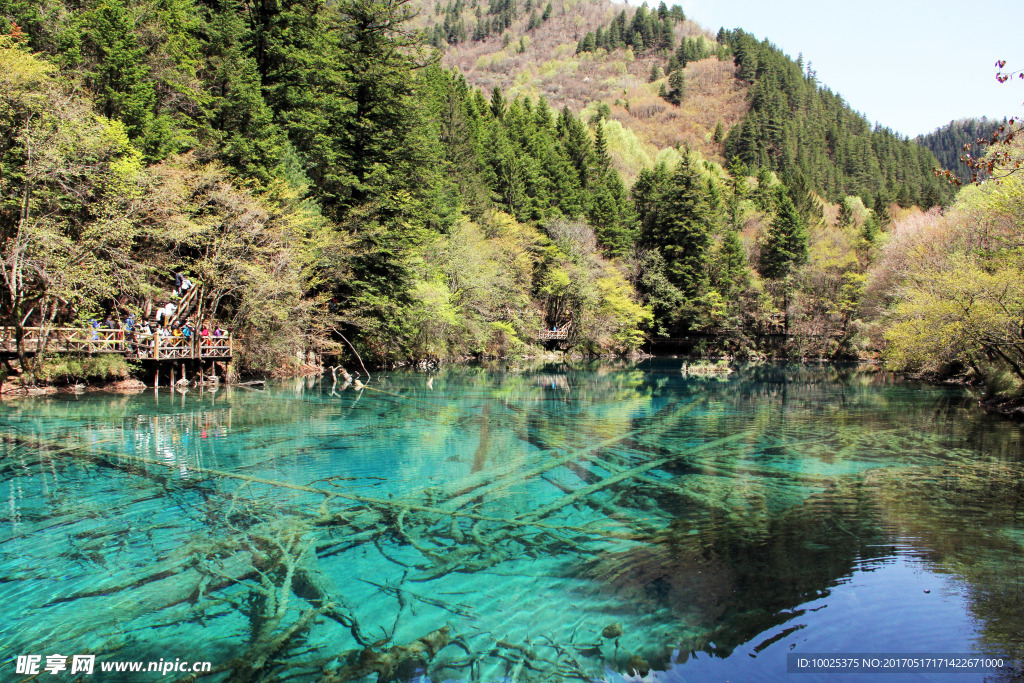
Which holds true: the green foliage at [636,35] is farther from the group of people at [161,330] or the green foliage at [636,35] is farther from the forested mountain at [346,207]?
the group of people at [161,330]

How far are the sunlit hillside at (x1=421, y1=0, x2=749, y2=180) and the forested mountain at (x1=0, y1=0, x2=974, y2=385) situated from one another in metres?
36.8

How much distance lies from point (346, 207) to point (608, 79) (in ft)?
428

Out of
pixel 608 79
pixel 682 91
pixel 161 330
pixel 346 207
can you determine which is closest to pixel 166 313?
pixel 161 330

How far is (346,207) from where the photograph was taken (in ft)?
117

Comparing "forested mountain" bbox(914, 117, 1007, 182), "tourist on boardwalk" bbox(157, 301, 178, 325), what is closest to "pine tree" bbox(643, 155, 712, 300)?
"tourist on boardwalk" bbox(157, 301, 178, 325)

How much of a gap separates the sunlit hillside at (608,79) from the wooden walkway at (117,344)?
79.4 meters

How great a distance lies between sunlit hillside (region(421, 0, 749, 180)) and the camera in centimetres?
12556

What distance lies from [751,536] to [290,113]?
→ 33.8 metres

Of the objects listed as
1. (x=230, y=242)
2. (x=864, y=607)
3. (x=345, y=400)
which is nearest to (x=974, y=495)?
(x=864, y=607)

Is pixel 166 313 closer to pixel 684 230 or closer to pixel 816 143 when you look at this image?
pixel 684 230

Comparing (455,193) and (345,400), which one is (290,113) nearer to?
(455,193)

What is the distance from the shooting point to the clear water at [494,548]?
6.23 metres

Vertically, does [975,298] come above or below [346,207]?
below

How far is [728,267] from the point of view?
62.9 meters
